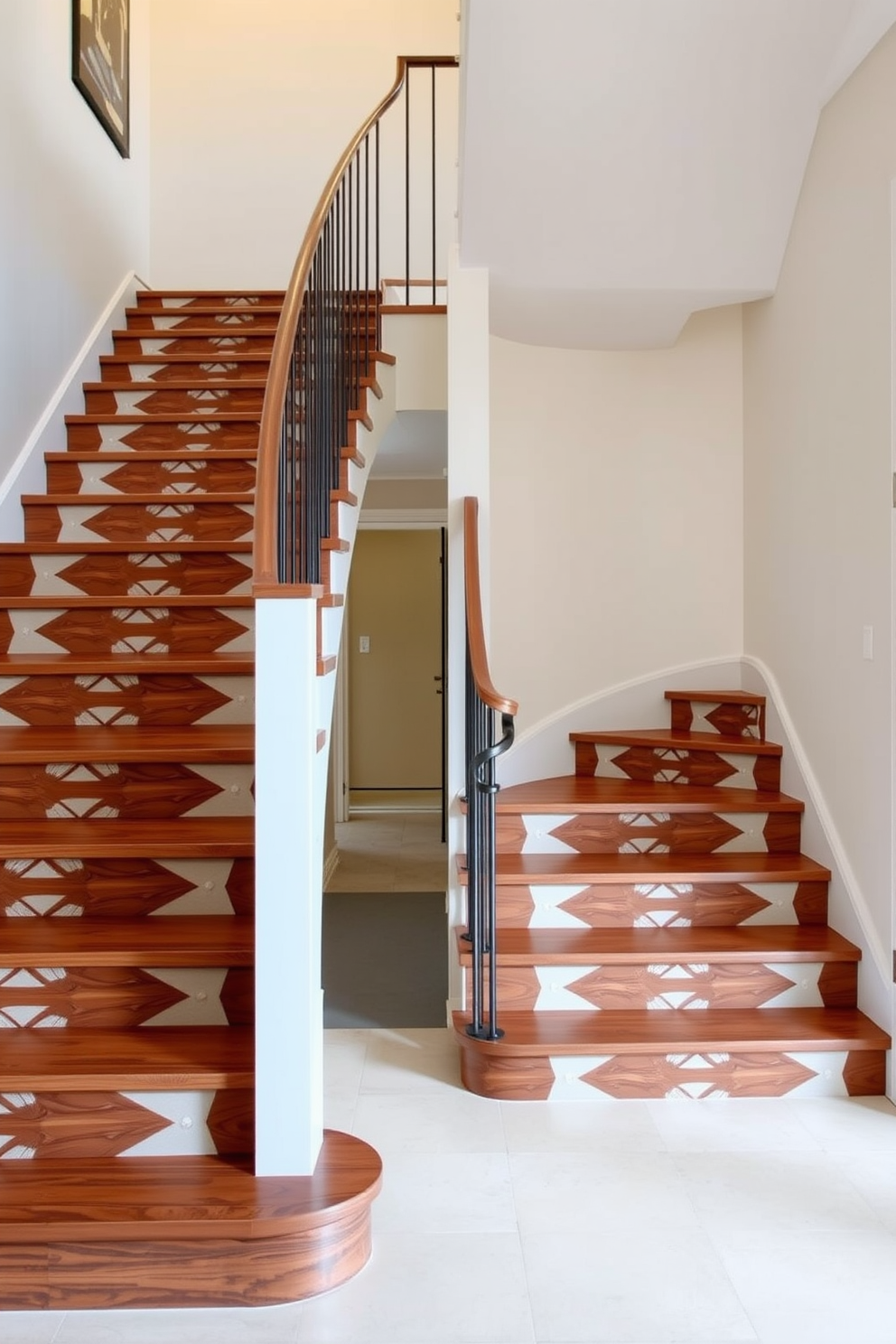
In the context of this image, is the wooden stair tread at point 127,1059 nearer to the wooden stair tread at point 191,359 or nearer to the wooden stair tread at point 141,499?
the wooden stair tread at point 141,499

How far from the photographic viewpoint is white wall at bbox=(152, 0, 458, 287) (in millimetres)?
6273

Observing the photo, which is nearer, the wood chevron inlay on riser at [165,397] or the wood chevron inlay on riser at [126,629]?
the wood chevron inlay on riser at [126,629]

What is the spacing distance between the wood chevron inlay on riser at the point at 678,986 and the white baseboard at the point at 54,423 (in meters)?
2.44

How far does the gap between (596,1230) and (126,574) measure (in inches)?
101

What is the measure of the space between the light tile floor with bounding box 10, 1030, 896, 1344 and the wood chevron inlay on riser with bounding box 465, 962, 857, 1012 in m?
0.32

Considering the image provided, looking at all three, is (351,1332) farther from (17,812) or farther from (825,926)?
(825,926)

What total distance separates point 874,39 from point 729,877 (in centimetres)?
253

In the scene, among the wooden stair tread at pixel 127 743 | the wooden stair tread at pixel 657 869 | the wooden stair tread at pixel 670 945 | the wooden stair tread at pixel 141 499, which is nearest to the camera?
the wooden stair tread at pixel 127 743

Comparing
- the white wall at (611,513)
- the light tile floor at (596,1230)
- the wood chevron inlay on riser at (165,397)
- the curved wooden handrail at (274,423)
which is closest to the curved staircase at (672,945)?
the light tile floor at (596,1230)

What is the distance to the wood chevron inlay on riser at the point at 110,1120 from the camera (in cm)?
233

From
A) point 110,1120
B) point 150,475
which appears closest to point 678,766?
point 150,475

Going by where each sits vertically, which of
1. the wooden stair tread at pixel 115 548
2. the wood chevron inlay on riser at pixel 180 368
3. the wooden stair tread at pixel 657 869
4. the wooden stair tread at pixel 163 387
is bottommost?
the wooden stair tread at pixel 657 869

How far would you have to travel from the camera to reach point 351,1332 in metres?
2.07

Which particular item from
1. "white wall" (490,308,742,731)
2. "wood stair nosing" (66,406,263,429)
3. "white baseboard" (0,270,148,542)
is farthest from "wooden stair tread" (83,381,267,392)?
"white wall" (490,308,742,731)
